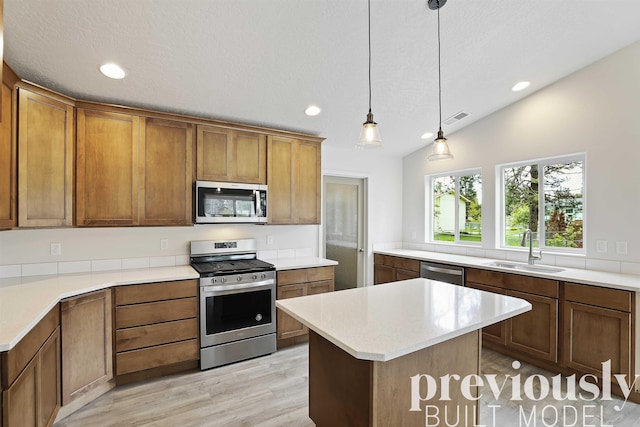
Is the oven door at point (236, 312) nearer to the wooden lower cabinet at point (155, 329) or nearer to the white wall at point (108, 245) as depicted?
the wooden lower cabinet at point (155, 329)

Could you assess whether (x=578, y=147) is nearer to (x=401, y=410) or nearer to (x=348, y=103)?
(x=348, y=103)

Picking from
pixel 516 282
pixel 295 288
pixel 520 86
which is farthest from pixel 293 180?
pixel 520 86

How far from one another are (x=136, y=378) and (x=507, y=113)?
4.75 meters

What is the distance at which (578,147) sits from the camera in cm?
316

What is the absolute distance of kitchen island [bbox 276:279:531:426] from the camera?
1.43 metres

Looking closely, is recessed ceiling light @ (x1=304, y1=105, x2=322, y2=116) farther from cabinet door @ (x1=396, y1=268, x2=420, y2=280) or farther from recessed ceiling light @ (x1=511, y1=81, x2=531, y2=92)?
cabinet door @ (x1=396, y1=268, x2=420, y2=280)

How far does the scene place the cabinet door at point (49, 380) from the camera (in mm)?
1821

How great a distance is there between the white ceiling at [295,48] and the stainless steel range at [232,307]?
156cm

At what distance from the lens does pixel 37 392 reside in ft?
5.79

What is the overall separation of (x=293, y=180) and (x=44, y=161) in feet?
Answer: 7.25

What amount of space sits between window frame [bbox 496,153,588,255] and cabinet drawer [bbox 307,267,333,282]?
2.12 meters

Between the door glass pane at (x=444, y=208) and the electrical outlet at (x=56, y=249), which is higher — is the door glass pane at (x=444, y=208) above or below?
above

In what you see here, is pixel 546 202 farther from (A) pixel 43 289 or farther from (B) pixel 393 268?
(A) pixel 43 289

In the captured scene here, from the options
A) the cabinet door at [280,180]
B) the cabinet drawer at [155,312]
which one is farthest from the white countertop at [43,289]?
the cabinet door at [280,180]
